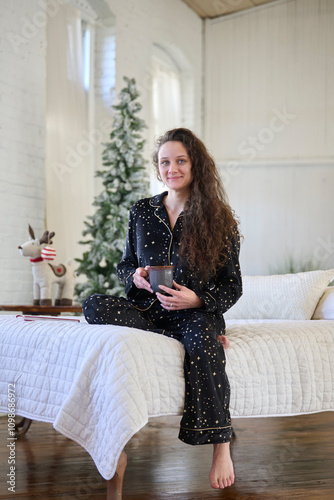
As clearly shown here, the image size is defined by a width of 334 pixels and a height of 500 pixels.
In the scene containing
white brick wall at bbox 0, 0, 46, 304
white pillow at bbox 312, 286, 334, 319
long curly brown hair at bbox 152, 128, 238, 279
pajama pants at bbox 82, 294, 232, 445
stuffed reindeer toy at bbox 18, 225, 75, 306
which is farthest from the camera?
white brick wall at bbox 0, 0, 46, 304

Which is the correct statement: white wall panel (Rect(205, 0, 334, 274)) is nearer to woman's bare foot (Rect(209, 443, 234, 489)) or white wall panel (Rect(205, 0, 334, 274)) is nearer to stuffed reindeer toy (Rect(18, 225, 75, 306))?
stuffed reindeer toy (Rect(18, 225, 75, 306))

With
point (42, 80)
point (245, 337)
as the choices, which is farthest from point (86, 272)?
point (245, 337)

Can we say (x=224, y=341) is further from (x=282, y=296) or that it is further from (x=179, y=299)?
(x=282, y=296)

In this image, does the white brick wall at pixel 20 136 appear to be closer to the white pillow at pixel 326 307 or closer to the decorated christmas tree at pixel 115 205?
the decorated christmas tree at pixel 115 205

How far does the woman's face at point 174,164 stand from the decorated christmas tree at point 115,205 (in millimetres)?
2207

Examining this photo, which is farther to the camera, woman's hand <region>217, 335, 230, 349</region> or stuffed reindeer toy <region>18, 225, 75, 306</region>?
stuffed reindeer toy <region>18, 225, 75, 306</region>

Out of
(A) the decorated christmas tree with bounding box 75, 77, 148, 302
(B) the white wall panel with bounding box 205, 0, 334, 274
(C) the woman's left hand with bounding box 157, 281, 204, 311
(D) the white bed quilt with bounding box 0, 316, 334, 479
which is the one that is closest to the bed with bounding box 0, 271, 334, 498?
(D) the white bed quilt with bounding box 0, 316, 334, 479

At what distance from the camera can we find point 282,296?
3.24 m

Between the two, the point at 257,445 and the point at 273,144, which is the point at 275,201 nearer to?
the point at 273,144

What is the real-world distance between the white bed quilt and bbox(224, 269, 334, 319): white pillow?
63 cm

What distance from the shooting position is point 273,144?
7.35 metres

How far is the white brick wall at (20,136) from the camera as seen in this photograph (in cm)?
425

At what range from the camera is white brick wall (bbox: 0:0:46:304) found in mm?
4250

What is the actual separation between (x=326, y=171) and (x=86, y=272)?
3.58 m
